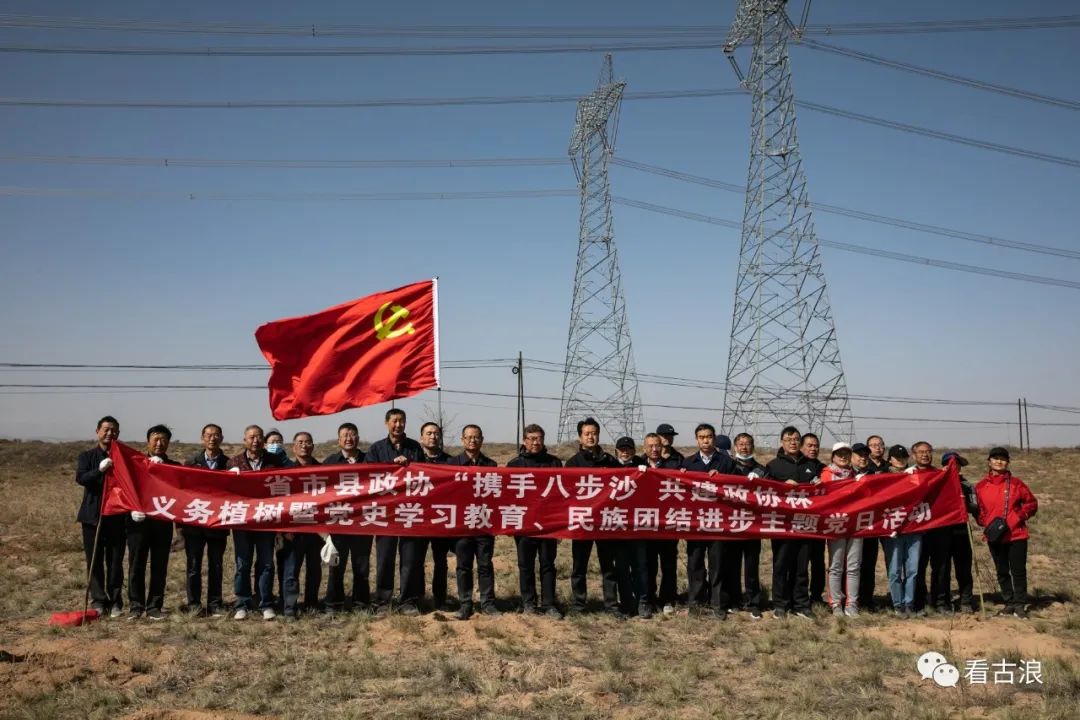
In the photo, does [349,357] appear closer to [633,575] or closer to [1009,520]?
[633,575]

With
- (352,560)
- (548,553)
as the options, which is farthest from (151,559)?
(548,553)

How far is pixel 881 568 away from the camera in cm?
1455

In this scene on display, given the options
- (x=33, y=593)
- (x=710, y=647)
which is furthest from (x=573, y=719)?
(x=33, y=593)

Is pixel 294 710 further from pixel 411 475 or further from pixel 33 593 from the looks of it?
pixel 33 593

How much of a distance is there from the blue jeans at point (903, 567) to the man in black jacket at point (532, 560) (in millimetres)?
4443

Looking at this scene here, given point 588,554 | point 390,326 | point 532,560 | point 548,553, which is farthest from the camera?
point 390,326

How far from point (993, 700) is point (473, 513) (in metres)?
5.63

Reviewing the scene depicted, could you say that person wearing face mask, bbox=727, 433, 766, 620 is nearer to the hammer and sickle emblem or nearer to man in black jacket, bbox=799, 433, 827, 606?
man in black jacket, bbox=799, 433, 827, 606

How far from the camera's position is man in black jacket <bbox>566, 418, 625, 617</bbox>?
10195mm

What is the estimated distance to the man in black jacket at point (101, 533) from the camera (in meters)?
9.77

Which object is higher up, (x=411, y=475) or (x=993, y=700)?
(x=411, y=475)

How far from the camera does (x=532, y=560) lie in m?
10.2

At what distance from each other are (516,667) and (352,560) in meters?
2.90

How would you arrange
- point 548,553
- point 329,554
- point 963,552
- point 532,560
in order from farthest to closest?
point 963,552 → point 532,560 → point 548,553 → point 329,554
